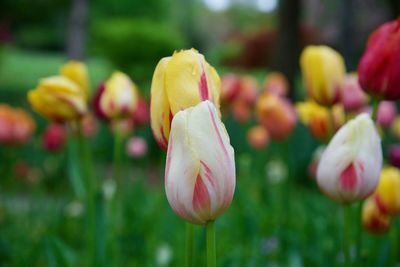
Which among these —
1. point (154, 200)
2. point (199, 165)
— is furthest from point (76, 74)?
point (154, 200)

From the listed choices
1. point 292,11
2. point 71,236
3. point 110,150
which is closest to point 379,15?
point 292,11

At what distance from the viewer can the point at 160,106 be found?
659 millimetres

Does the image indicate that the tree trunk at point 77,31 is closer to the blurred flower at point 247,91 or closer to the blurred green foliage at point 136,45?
the blurred green foliage at point 136,45

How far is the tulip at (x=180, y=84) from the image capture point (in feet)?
2.05

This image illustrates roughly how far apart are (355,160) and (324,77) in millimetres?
396

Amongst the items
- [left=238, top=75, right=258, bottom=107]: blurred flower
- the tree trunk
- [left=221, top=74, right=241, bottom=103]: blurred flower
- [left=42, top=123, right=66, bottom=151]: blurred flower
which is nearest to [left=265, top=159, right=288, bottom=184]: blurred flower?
[left=238, top=75, right=258, bottom=107]: blurred flower

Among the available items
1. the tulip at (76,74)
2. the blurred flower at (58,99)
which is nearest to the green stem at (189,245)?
the blurred flower at (58,99)

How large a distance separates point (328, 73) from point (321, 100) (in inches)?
2.0

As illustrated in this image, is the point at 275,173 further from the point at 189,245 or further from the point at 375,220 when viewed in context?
the point at 189,245

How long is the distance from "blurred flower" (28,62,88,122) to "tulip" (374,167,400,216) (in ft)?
1.74

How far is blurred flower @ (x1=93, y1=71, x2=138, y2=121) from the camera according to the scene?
1.19m

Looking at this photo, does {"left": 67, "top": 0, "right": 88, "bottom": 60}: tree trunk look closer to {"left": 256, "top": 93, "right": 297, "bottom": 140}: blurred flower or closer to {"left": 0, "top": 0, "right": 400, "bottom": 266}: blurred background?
{"left": 0, "top": 0, "right": 400, "bottom": 266}: blurred background

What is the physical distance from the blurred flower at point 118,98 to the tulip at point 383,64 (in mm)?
476

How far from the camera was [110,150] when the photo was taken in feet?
16.1
